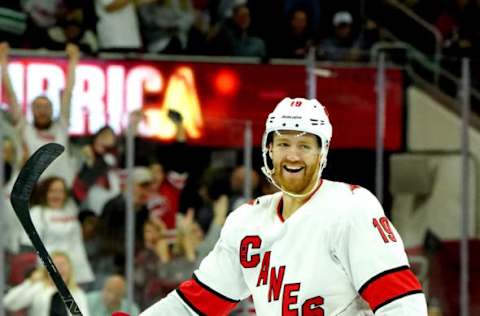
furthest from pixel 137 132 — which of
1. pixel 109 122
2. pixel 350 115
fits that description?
→ pixel 350 115

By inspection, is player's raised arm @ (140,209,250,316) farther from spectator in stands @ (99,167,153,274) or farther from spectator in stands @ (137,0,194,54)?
spectator in stands @ (137,0,194,54)

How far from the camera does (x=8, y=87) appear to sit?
662 centimetres

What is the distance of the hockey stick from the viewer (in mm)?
4051

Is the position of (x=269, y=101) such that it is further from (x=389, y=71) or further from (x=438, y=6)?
(x=438, y=6)

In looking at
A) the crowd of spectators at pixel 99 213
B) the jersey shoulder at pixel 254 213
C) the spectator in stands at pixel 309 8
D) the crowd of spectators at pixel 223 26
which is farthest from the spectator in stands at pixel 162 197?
the jersey shoulder at pixel 254 213

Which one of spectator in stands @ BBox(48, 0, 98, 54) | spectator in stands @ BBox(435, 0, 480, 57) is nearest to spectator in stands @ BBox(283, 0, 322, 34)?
spectator in stands @ BBox(435, 0, 480, 57)

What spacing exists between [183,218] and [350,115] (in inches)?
44.0

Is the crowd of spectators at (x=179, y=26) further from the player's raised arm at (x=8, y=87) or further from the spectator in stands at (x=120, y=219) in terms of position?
the spectator in stands at (x=120, y=219)

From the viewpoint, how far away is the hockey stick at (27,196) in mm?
4051

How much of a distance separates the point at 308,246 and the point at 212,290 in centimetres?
39

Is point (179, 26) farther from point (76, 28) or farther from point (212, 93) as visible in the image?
point (212, 93)

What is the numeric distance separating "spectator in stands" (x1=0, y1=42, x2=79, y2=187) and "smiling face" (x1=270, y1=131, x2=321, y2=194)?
8.98 ft

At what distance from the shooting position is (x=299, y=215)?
388 cm

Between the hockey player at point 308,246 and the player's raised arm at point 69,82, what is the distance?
2.59m
